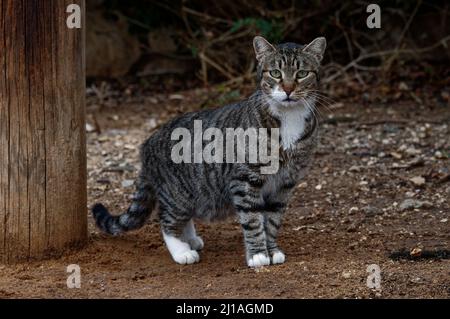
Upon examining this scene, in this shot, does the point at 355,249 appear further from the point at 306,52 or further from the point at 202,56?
the point at 202,56

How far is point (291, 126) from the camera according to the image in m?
4.93

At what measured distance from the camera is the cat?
493 cm

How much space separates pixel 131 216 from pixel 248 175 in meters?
0.98

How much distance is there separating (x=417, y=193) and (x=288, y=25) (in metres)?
3.48

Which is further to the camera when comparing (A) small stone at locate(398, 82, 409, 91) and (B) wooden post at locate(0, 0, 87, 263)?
(A) small stone at locate(398, 82, 409, 91)

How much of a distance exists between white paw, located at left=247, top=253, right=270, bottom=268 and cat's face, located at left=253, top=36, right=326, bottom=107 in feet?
3.02

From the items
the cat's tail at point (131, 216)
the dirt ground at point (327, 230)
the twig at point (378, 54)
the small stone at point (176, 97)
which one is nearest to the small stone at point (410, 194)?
the dirt ground at point (327, 230)

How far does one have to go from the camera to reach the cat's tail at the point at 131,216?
5.45m

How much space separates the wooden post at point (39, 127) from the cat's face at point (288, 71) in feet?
3.69

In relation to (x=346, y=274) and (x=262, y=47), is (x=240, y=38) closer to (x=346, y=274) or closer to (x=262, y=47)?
(x=262, y=47)

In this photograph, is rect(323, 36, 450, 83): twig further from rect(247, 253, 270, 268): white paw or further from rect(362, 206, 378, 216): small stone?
rect(247, 253, 270, 268): white paw

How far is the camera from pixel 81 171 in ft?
16.6

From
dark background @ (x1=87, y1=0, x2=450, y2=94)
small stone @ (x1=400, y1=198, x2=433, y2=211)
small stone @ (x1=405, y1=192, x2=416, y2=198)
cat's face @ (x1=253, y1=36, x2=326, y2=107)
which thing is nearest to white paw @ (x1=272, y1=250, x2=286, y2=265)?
cat's face @ (x1=253, y1=36, x2=326, y2=107)

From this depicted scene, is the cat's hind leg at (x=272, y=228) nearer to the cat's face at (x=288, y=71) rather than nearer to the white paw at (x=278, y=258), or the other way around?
the white paw at (x=278, y=258)
